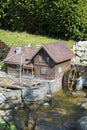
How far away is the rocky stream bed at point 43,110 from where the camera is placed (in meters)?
30.0

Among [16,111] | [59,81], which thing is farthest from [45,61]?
[16,111]

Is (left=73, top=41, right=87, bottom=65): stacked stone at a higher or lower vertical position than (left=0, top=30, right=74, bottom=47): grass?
lower

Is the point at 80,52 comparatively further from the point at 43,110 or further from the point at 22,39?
the point at 43,110

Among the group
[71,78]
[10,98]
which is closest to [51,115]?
[10,98]

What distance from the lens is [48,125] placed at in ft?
98.3

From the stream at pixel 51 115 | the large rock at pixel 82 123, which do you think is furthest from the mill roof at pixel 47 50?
the large rock at pixel 82 123

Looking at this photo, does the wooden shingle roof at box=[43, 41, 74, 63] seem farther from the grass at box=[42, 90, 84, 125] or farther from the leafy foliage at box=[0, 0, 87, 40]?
the leafy foliage at box=[0, 0, 87, 40]

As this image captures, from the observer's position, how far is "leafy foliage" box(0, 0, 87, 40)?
42.4m

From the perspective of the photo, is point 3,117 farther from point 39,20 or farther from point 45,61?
point 39,20

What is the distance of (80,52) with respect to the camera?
40.0 meters

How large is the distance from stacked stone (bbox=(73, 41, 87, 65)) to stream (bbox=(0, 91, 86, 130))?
5364mm

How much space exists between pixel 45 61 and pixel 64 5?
9.25 m


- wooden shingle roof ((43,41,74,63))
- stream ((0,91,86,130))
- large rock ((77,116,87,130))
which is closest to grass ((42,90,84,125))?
stream ((0,91,86,130))

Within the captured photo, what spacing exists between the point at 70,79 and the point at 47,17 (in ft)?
32.4
